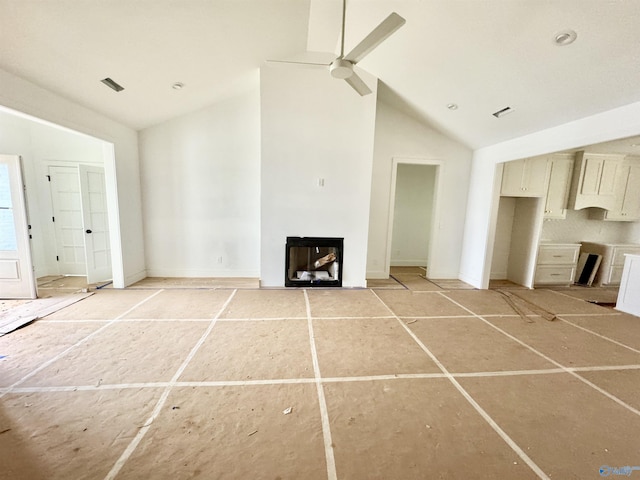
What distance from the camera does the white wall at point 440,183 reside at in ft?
15.9

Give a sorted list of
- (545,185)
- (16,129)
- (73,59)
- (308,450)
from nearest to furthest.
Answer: (308,450) < (73,59) < (16,129) < (545,185)

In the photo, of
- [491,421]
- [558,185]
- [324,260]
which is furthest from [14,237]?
[558,185]

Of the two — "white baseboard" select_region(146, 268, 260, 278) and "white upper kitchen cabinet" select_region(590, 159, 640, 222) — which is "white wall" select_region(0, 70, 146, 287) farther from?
"white upper kitchen cabinet" select_region(590, 159, 640, 222)

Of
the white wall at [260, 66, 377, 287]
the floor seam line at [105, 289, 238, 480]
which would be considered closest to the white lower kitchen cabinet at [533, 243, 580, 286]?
the white wall at [260, 66, 377, 287]

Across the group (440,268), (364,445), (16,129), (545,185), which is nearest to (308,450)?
(364,445)

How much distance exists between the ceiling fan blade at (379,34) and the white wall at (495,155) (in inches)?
106

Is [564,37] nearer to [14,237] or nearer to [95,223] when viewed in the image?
[95,223]

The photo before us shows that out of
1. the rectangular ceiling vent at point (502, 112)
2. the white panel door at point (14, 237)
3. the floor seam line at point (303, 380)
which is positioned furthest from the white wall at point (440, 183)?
the white panel door at point (14, 237)

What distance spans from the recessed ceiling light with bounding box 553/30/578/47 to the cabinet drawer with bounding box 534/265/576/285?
3.98m

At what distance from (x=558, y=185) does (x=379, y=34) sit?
4824mm

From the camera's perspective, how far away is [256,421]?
1.71 m

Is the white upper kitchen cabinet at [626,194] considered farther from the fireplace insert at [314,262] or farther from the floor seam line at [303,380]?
the fireplace insert at [314,262]

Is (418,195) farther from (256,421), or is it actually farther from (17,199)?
(17,199)

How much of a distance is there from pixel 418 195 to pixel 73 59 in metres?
6.09
